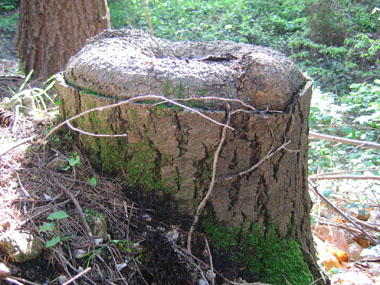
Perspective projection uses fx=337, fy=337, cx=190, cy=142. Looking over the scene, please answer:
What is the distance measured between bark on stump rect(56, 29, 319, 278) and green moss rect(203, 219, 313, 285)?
3cm

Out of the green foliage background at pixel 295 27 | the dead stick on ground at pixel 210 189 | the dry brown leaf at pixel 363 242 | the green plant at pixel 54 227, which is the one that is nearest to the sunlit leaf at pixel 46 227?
the green plant at pixel 54 227

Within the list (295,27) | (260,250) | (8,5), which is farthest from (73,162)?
(8,5)

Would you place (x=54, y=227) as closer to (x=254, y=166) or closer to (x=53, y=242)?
(x=53, y=242)

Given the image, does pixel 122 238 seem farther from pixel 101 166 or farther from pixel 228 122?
pixel 228 122

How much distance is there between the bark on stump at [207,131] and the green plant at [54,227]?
37cm

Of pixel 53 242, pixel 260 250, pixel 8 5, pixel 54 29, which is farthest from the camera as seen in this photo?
pixel 8 5

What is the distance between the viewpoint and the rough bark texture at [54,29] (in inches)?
150

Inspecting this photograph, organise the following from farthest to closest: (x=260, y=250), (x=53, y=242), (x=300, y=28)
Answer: (x=300, y=28) → (x=260, y=250) → (x=53, y=242)

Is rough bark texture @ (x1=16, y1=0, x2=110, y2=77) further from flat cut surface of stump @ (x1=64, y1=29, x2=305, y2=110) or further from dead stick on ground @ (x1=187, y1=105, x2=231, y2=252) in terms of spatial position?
dead stick on ground @ (x1=187, y1=105, x2=231, y2=252)

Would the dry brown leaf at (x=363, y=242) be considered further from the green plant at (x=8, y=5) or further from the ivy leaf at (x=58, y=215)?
the green plant at (x=8, y=5)

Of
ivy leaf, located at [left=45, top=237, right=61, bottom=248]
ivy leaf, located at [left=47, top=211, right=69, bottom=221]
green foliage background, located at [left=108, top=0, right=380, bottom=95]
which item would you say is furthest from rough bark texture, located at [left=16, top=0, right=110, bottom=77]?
green foliage background, located at [left=108, top=0, right=380, bottom=95]

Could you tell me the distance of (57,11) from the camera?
3787mm

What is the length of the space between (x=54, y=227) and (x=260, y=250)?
99cm

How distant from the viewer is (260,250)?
170cm
